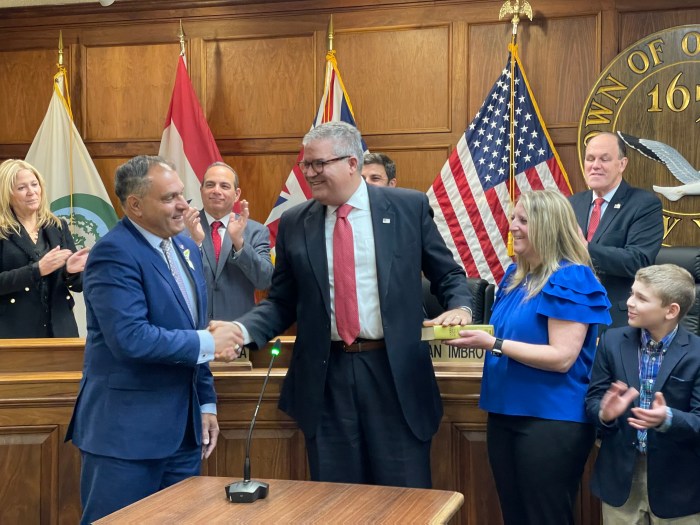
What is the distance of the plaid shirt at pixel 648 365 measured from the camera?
273 cm

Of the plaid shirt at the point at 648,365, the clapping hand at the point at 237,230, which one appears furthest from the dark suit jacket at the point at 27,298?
the plaid shirt at the point at 648,365

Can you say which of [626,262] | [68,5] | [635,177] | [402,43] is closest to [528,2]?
[402,43]

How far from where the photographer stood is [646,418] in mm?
2557

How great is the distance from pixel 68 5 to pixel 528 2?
325 cm

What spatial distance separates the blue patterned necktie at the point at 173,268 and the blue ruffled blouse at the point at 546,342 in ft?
3.21

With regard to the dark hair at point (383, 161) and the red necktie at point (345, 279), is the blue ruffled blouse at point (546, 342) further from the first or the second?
the dark hair at point (383, 161)

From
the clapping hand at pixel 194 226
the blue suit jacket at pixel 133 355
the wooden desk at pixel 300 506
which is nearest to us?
the wooden desk at pixel 300 506

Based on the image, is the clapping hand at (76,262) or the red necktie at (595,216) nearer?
the clapping hand at (76,262)

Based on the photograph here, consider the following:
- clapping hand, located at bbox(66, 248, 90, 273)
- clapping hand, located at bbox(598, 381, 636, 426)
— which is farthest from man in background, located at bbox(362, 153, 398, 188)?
clapping hand, located at bbox(598, 381, 636, 426)

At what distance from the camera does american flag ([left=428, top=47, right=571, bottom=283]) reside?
5633 mm

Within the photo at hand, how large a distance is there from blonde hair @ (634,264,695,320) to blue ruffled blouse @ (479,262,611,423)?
0.24 metres

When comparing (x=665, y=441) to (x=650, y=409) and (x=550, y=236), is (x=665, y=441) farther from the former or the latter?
(x=550, y=236)

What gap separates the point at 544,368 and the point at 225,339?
A: 94 centimetres

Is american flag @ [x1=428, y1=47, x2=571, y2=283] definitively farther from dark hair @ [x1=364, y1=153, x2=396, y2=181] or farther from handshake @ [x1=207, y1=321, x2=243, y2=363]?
handshake @ [x1=207, y1=321, x2=243, y2=363]
